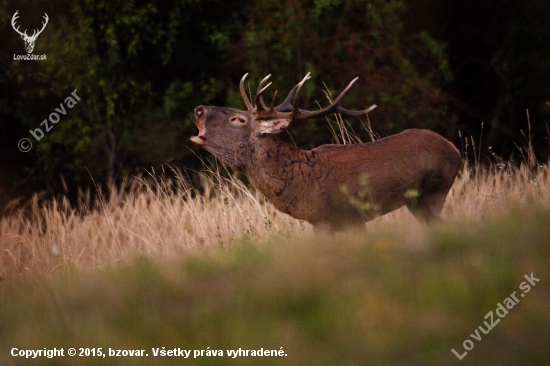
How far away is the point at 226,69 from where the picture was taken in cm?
1347

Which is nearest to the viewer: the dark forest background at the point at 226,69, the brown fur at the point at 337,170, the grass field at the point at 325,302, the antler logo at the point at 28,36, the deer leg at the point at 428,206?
the grass field at the point at 325,302

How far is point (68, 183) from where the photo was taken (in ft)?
47.4

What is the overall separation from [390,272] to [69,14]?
10.9 m

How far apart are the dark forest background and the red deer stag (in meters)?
5.24

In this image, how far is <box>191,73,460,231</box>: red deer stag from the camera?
19.9 feet

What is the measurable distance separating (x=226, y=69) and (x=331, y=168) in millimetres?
7570

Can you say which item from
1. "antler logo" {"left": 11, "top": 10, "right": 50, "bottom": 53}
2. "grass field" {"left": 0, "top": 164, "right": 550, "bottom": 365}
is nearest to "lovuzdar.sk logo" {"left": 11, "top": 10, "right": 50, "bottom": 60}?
"antler logo" {"left": 11, "top": 10, "right": 50, "bottom": 53}

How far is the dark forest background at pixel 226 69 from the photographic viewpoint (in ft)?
39.3

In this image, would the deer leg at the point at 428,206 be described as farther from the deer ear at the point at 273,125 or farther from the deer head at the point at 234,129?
the deer ear at the point at 273,125

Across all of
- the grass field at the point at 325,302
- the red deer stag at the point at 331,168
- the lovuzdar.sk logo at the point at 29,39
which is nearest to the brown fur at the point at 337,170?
the red deer stag at the point at 331,168

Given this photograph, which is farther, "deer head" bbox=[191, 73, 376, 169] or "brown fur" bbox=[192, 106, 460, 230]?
"deer head" bbox=[191, 73, 376, 169]

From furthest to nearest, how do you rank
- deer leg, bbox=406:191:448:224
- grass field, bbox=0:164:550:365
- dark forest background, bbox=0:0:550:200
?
dark forest background, bbox=0:0:550:200 < deer leg, bbox=406:191:448:224 < grass field, bbox=0:164:550:365

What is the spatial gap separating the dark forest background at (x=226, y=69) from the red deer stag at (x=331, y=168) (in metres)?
5.24

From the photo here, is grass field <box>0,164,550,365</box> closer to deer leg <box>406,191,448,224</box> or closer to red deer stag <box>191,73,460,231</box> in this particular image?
red deer stag <box>191,73,460,231</box>
